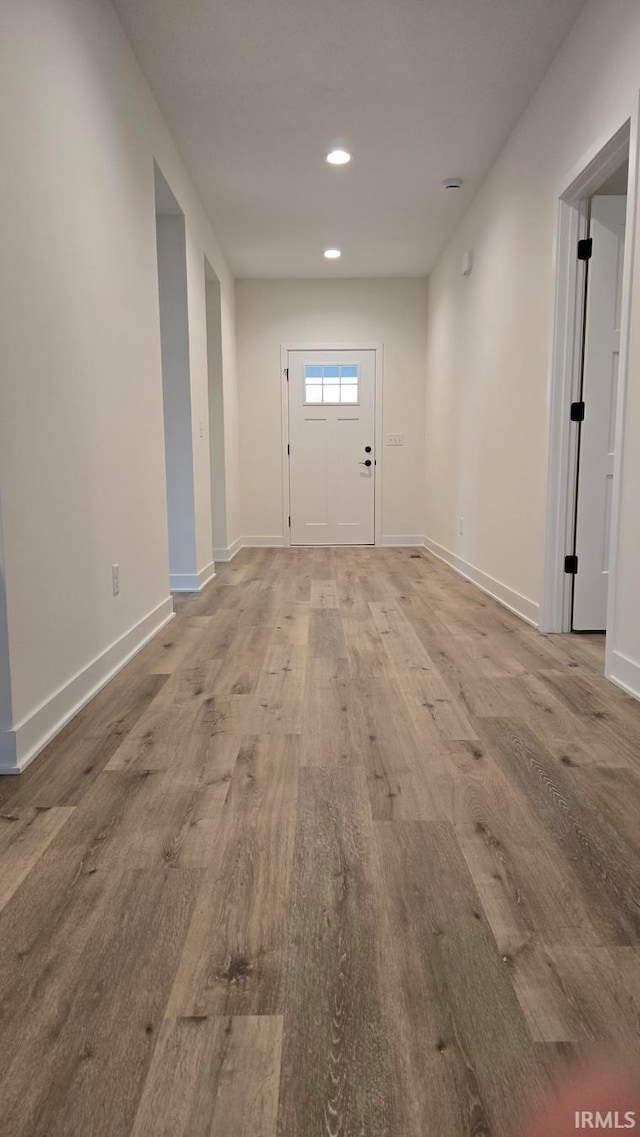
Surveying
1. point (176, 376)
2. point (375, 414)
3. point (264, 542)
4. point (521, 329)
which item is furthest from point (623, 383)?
point (264, 542)

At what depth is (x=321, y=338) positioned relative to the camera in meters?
6.82

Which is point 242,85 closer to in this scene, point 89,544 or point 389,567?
point 89,544

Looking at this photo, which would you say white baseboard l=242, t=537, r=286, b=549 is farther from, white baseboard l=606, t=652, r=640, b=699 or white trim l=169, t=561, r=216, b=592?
white baseboard l=606, t=652, r=640, b=699

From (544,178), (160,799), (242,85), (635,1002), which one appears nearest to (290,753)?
(160,799)

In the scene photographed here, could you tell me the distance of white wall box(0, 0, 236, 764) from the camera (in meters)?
1.78

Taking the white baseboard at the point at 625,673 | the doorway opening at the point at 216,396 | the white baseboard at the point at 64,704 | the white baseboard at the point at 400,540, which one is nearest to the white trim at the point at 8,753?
the white baseboard at the point at 64,704

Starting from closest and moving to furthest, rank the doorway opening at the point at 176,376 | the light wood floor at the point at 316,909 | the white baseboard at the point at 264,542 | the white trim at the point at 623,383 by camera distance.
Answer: the light wood floor at the point at 316,909
the white trim at the point at 623,383
the doorway opening at the point at 176,376
the white baseboard at the point at 264,542

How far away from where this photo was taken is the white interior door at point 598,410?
9.85 feet

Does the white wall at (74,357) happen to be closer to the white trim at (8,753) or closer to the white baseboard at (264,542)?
the white trim at (8,753)

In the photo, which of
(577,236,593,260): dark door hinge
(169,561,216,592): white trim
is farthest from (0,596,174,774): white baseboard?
(577,236,593,260): dark door hinge

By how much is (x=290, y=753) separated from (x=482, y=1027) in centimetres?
98

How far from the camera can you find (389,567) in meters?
Answer: 5.54

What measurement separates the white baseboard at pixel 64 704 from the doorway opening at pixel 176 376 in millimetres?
1328

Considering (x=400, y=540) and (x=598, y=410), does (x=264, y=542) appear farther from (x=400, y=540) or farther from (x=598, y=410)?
(x=598, y=410)
